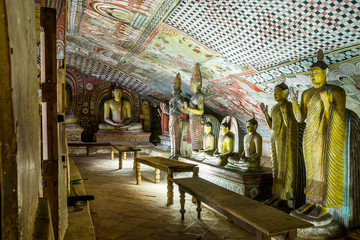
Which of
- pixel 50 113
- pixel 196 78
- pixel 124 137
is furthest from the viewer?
pixel 124 137

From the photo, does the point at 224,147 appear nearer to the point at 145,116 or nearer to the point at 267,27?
the point at 267,27

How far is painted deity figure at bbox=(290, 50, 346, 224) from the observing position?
3.33 metres

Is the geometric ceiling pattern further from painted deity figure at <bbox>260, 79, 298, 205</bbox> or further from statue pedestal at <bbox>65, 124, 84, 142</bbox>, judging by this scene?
statue pedestal at <bbox>65, 124, 84, 142</bbox>

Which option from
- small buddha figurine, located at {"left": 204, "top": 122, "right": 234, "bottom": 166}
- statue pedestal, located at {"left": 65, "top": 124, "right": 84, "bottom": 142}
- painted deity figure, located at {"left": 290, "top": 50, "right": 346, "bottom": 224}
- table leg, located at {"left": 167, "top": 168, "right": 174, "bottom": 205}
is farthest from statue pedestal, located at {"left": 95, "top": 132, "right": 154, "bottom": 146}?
painted deity figure, located at {"left": 290, "top": 50, "right": 346, "bottom": 224}

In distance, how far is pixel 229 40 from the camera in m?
5.46

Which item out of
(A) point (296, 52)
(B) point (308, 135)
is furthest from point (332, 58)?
(B) point (308, 135)

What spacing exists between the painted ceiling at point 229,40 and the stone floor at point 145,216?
2874mm

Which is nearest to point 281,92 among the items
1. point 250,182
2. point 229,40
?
point 250,182

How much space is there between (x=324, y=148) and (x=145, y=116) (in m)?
11.0

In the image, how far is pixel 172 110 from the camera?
7859mm

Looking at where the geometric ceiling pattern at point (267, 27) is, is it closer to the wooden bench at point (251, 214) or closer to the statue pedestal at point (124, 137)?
the wooden bench at point (251, 214)

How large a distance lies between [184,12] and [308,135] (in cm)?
322

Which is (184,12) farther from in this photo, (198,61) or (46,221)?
(46,221)

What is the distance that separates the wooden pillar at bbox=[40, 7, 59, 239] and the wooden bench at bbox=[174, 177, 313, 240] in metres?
1.66
